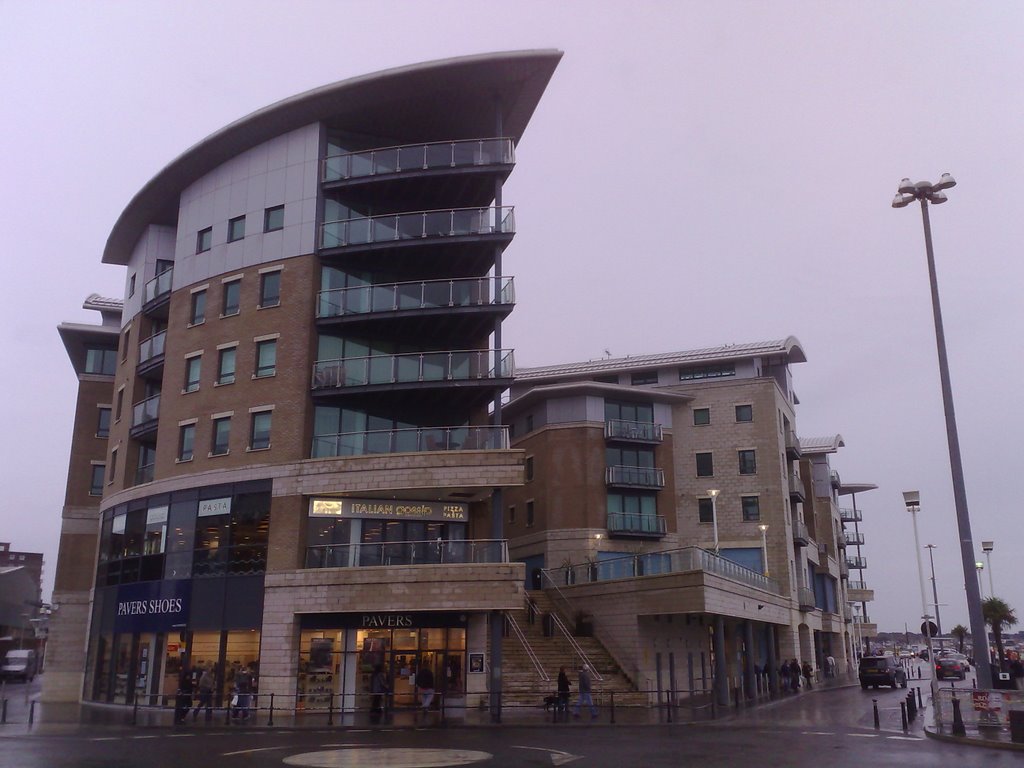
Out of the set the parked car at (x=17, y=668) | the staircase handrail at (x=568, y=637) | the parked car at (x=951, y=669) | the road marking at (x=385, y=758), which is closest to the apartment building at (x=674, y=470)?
the staircase handrail at (x=568, y=637)

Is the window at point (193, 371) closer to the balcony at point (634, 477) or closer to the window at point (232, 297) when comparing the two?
the window at point (232, 297)

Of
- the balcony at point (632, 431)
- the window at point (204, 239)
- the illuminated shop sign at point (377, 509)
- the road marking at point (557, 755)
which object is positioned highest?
the window at point (204, 239)

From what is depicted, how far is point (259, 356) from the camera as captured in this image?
3544 cm

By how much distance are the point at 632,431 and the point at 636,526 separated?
5483mm

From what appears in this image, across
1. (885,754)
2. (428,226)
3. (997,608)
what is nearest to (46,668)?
(428,226)

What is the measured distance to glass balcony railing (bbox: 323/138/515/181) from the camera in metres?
35.3

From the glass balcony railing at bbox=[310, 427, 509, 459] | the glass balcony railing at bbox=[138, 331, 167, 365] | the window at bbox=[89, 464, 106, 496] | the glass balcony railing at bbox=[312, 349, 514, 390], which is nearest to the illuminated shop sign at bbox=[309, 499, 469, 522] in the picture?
the glass balcony railing at bbox=[310, 427, 509, 459]

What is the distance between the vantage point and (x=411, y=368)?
1348 inches

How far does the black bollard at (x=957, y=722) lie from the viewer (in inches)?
843

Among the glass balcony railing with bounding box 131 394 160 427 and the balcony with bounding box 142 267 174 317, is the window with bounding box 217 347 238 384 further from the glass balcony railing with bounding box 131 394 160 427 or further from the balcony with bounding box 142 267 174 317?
the balcony with bounding box 142 267 174 317

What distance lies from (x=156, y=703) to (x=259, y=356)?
43.1ft

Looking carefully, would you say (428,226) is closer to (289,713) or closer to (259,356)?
(259,356)

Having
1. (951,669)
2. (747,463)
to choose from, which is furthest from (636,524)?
(951,669)

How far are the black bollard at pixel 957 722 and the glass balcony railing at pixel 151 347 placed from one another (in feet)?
104
